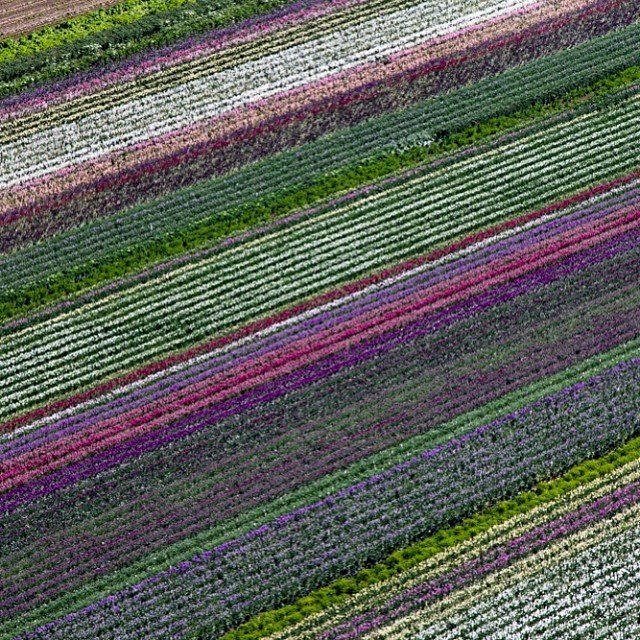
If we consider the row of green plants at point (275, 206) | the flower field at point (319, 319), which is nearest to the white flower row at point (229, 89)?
the flower field at point (319, 319)

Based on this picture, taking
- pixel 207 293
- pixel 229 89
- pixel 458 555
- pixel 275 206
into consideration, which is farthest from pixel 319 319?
pixel 229 89

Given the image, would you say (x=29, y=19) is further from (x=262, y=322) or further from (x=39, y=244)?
(x=262, y=322)

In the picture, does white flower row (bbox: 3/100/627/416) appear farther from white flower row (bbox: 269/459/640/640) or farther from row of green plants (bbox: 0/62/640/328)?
white flower row (bbox: 269/459/640/640)

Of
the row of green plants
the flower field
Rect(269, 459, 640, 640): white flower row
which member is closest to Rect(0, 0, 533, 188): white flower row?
the flower field

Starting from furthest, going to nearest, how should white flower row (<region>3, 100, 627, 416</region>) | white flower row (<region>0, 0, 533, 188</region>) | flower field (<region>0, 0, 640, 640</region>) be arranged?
1. white flower row (<region>0, 0, 533, 188</region>)
2. white flower row (<region>3, 100, 627, 416</region>)
3. flower field (<region>0, 0, 640, 640</region>)

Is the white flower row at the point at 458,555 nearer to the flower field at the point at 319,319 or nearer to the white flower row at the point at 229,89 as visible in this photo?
the flower field at the point at 319,319

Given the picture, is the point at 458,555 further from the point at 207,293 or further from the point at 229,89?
the point at 229,89

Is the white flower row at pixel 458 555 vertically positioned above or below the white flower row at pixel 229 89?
below

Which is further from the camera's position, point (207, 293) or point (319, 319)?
point (207, 293)
